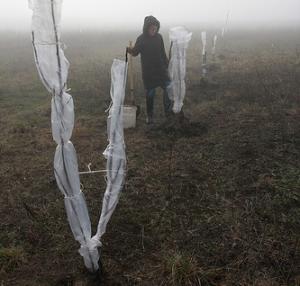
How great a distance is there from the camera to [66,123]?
3.24 meters

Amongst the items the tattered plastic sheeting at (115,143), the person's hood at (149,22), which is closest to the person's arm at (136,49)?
the person's hood at (149,22)

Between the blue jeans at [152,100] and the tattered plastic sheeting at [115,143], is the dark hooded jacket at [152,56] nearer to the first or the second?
the blue jeans at [152,100]

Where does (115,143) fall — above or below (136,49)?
above

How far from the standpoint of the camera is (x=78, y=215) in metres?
3.38

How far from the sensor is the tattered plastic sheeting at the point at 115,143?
11.2 ft

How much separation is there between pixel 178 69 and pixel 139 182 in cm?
261

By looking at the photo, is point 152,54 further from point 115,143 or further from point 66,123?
point 66,123

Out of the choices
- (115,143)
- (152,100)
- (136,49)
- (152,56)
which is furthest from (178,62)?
(115,143)

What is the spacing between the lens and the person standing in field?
7.18 m

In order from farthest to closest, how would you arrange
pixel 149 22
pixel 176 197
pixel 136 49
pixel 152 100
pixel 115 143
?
1. pixel 152 100
2. pixel 136 49
3. pixel 149 22
4. pixel 176 197
5. pixel 115 143

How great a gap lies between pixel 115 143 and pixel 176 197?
175cm

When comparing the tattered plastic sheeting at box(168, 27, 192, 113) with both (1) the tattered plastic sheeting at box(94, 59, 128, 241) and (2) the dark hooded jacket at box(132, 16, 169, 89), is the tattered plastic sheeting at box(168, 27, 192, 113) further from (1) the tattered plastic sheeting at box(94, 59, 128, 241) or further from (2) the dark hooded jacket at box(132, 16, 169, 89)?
(1) the tattered plastic sheeting at box(94, 59, 128, 241)

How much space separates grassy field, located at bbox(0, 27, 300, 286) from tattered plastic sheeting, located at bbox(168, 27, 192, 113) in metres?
0.52

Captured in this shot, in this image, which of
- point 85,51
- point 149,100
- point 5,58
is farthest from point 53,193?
point 85,51
